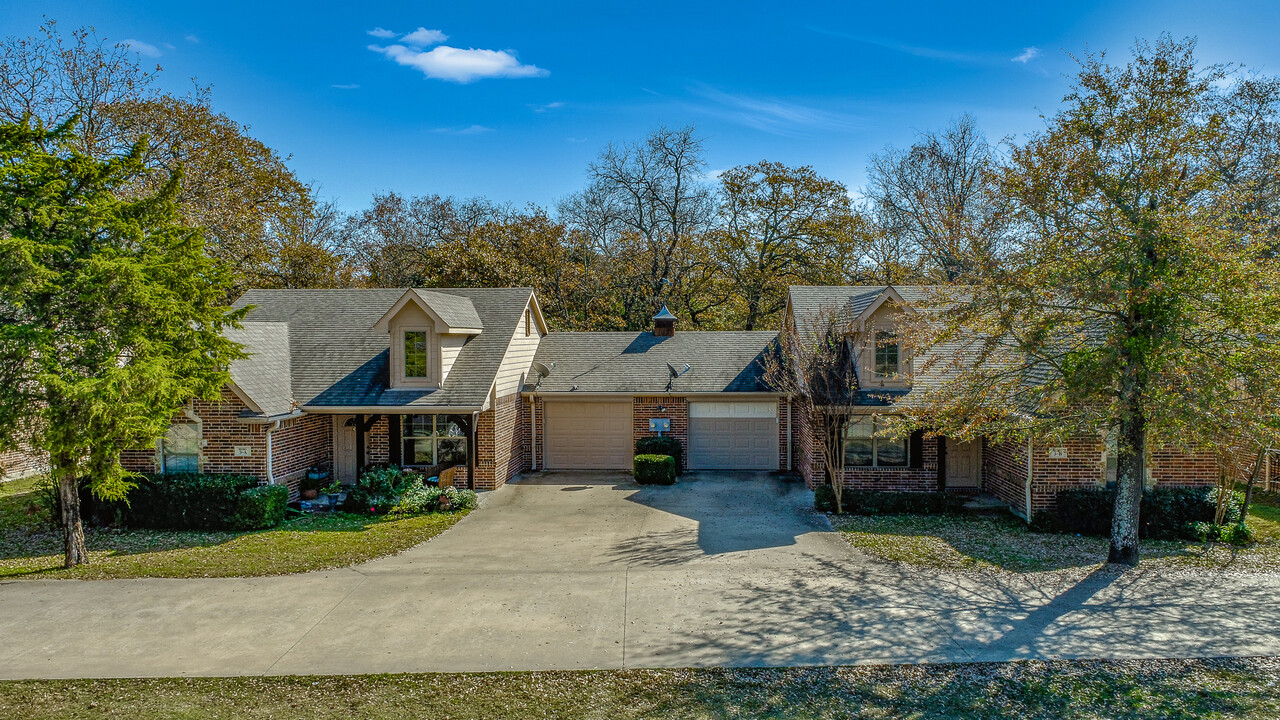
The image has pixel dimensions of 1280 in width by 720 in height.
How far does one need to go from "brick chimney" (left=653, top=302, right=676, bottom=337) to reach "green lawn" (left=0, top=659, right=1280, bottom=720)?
1553cm

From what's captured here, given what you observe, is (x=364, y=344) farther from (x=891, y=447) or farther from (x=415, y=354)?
(x=891, y=447)

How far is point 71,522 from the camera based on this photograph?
11211mm

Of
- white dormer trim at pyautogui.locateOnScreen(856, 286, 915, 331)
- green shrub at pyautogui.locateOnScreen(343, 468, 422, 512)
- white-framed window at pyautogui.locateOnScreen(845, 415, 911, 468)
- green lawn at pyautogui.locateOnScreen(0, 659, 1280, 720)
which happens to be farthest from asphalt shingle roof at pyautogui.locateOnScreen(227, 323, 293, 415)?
white dormer trim at pyautogui.locateOnScreen(856, 286, 915, 331)

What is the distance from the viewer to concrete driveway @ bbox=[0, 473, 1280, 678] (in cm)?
774

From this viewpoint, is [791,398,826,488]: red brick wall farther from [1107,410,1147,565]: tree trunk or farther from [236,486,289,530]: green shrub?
[236,486,289,530]: green shrub

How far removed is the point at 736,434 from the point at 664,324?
4.81 meters

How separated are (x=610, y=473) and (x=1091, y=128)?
542 inches

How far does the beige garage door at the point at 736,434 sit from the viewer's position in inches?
763

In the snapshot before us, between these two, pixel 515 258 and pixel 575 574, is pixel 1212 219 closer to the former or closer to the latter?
pixel 575 574

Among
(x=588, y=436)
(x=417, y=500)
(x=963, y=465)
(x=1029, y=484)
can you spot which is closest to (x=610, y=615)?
(x=417, y=500)

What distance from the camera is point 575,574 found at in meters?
10.7

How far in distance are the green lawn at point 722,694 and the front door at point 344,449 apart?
34.5ft

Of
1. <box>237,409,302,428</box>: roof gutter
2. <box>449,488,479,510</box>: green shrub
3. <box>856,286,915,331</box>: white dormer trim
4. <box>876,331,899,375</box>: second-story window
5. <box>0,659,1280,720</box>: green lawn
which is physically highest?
<box>856,286,915,331</box>: white dormer trim

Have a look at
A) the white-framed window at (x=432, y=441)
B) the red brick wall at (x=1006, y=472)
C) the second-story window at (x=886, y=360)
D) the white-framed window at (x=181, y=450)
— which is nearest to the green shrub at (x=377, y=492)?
the white-framed window at (x=432, y=441)
